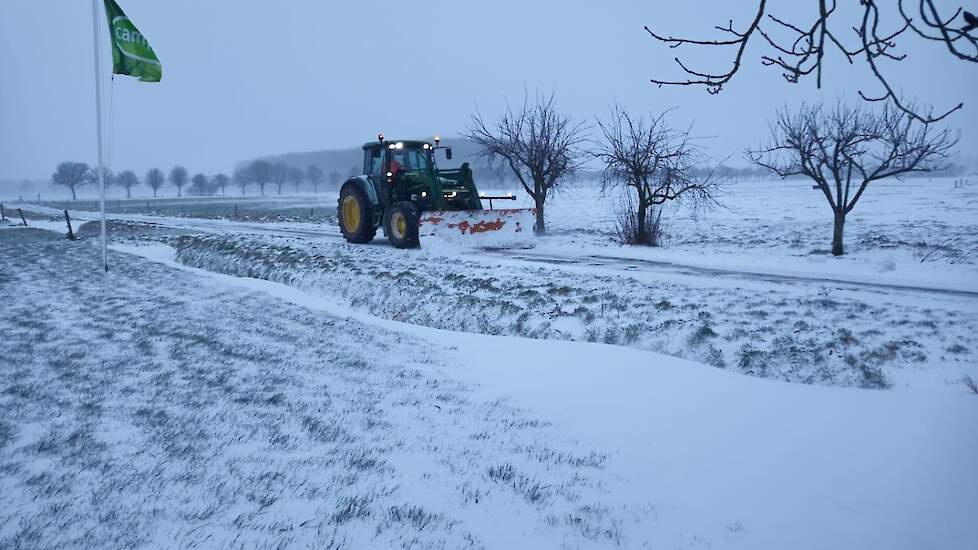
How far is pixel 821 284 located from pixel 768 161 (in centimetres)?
641

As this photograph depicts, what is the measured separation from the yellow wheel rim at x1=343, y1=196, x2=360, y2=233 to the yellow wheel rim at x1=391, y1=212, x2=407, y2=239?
2.20m

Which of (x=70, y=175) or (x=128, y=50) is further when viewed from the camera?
(x=70, y=175)

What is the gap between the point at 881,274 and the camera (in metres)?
10.2

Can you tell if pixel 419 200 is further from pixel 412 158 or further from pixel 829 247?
pixel 829 247

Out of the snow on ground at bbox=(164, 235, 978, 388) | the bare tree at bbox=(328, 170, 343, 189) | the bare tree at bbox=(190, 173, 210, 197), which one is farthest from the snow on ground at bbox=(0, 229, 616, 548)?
the bare tree at bbox=(328, 170, 343, 189)

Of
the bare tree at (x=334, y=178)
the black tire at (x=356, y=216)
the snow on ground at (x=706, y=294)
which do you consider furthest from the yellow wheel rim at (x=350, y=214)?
the bare tree at (x=334, y=178)

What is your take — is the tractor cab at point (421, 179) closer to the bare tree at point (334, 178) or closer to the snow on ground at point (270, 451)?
the snow on ground at point (270, 451)

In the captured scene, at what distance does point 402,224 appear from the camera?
538 inches

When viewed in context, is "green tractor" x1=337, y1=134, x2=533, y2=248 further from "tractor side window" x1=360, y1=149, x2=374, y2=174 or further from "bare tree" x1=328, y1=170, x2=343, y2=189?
"bare tree" x1=328, y1=170, x2=343, y2=189

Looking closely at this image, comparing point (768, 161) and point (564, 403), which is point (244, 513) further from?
point (768, 161)

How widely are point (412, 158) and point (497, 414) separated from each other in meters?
10.7

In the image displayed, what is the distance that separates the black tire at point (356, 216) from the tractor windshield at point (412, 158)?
1.43 metres

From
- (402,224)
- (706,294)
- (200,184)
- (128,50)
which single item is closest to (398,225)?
(402,224)

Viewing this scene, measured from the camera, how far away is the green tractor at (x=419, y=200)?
13.1 m
